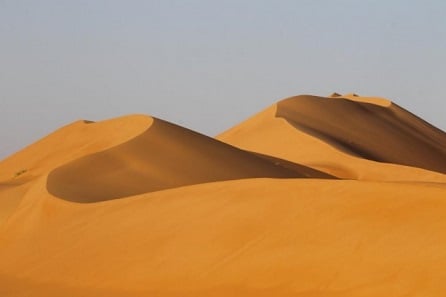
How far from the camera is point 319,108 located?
47.4m

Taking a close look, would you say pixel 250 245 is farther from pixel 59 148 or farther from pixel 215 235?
pixel 59 148

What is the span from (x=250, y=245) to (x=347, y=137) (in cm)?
3290

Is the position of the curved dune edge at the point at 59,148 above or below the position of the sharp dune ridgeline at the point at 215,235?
below

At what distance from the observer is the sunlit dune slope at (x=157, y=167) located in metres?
20.8

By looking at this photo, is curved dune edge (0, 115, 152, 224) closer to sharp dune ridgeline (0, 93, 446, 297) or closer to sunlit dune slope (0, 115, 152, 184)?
sunlit dune slope (0, 115, 152, 184)

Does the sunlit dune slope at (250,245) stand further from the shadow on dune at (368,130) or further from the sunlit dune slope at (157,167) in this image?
the shadow on dune at (368,130)

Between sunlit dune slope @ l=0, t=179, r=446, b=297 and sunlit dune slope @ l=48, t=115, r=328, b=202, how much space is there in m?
3.55

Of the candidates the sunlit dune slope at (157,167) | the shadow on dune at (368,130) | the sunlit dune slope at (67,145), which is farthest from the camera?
the shadow on dune at (368,130)

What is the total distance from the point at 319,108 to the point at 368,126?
2771mm

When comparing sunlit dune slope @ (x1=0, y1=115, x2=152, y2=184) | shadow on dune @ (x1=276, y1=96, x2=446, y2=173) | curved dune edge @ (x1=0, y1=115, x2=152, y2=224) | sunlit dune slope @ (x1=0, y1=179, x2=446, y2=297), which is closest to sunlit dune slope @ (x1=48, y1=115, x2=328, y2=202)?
curved dune edge @ (x1=0, y1=115, x2=152, y2=224)

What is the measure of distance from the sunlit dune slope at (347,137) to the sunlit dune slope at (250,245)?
55.4 ft

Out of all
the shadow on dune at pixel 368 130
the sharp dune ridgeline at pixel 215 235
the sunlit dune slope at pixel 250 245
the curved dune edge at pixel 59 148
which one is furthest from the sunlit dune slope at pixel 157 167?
the shadow on dune at pixel 368 130

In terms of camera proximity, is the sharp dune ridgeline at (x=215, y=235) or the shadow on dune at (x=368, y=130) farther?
the shadow on dune at (x=368, y=130)

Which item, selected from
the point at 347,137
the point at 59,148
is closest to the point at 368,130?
the point at 347,137
